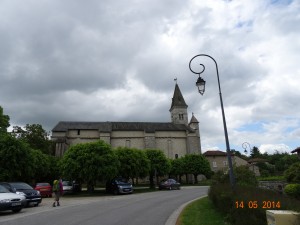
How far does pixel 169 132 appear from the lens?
77750 mm

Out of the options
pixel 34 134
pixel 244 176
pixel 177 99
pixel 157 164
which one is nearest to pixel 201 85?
pixel 244 176

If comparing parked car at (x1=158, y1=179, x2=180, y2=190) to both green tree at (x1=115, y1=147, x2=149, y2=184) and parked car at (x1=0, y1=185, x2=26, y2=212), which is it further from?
parked car at (x1=0, y1=185, x2=26, y2=212)

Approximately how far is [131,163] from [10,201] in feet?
74.6

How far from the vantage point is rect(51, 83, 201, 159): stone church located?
240 feet

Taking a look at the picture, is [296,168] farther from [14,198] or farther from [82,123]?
[82,123]

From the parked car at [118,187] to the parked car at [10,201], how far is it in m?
15.8

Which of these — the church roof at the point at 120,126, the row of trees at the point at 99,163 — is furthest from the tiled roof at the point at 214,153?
the row of trees at the point at 99,163

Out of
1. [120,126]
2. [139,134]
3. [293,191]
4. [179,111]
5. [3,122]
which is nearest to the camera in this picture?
[293,191]

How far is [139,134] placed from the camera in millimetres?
76562

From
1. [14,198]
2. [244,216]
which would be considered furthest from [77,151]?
[244,216]

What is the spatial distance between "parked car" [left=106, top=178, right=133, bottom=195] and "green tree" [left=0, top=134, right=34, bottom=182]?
324 inches

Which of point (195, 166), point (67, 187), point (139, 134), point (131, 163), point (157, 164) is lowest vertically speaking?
point (67, 187)

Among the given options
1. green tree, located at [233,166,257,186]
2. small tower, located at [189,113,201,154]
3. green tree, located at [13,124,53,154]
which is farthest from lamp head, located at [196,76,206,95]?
small tower, located at [189,113,201,154]

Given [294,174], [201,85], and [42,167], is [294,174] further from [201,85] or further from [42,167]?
[42,167]
